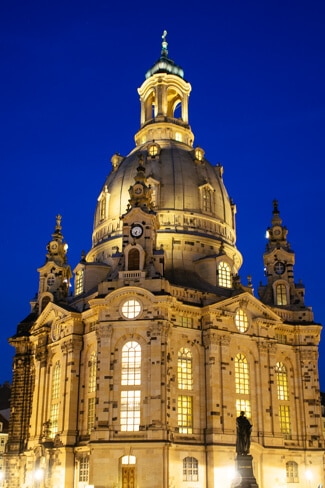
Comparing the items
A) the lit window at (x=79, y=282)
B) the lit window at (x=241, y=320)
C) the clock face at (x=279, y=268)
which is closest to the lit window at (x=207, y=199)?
the clock face at (x=279, y=268)

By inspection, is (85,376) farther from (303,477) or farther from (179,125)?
(179,125)

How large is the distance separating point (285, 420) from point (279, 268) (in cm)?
1704

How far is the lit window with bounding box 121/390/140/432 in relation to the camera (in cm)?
5591

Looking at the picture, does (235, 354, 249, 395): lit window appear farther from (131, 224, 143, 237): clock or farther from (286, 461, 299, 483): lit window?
(131, 224, 143, 237): clock

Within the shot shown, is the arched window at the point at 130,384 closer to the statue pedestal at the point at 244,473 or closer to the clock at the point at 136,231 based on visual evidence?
the clock at the point at 136,231

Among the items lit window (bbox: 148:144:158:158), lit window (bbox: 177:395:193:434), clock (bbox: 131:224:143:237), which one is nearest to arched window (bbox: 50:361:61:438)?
lit window (bbox: 177:395:193:434)

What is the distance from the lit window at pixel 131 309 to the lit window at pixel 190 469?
13.2 m

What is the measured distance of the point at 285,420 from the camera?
2613 inches

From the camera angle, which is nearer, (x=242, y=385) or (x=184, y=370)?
A: (x=184, y=370)

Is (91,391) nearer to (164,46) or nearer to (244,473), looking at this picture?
(244,473)

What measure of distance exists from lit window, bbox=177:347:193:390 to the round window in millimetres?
5543

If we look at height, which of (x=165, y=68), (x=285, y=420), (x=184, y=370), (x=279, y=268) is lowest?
(x=285, y=420)

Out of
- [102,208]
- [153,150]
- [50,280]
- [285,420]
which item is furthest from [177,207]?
[285,420]

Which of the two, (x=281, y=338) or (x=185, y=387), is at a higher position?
(x=281, y=338)
